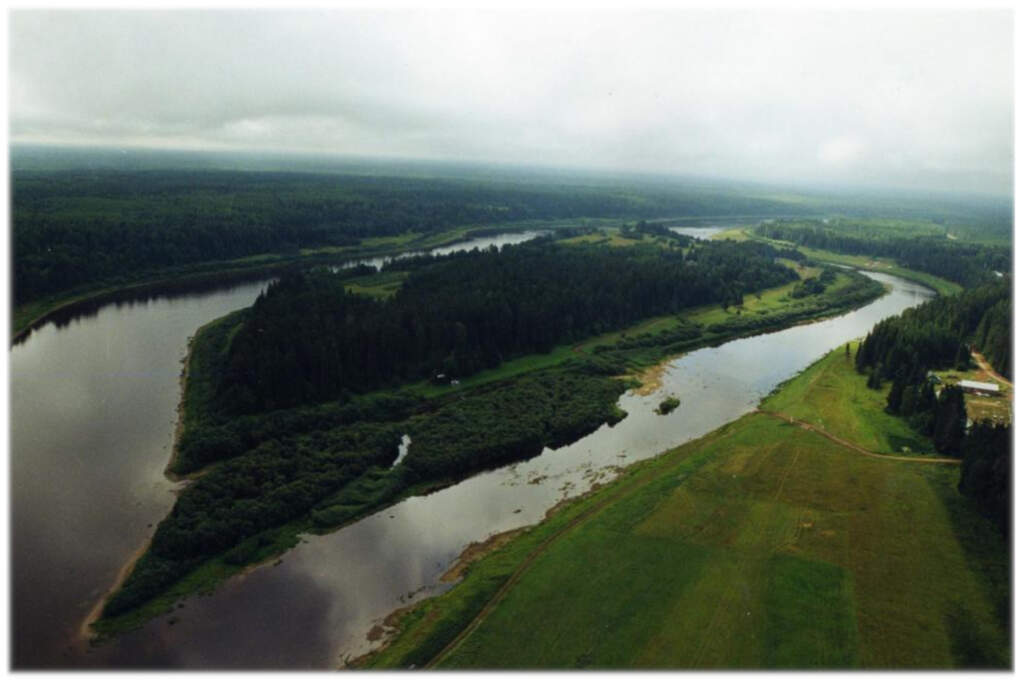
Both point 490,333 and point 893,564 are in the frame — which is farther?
point 490,333

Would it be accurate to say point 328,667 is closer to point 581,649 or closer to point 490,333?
point 581,649

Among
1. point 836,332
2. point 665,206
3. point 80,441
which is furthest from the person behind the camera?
point 665,206

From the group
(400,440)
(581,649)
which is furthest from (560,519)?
(400,440)

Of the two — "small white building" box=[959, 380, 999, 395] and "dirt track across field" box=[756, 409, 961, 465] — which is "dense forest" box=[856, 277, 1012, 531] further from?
"small white building" box=[959, 380, 999, 395]

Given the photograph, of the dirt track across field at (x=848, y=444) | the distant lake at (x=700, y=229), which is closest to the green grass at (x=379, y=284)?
the dirt track across field at (x=848, y=444)

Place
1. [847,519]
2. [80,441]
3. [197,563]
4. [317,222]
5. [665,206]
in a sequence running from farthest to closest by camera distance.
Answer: [665,206] < [317,222] < [80,441] < [847,519] < [197,563]

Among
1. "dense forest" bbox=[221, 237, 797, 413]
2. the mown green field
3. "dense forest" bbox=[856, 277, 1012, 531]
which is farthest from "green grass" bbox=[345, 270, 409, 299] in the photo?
"dense forest" bbox=[856, 277, 1012, 531]

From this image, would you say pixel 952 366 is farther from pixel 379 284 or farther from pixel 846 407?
pixel 379 284
